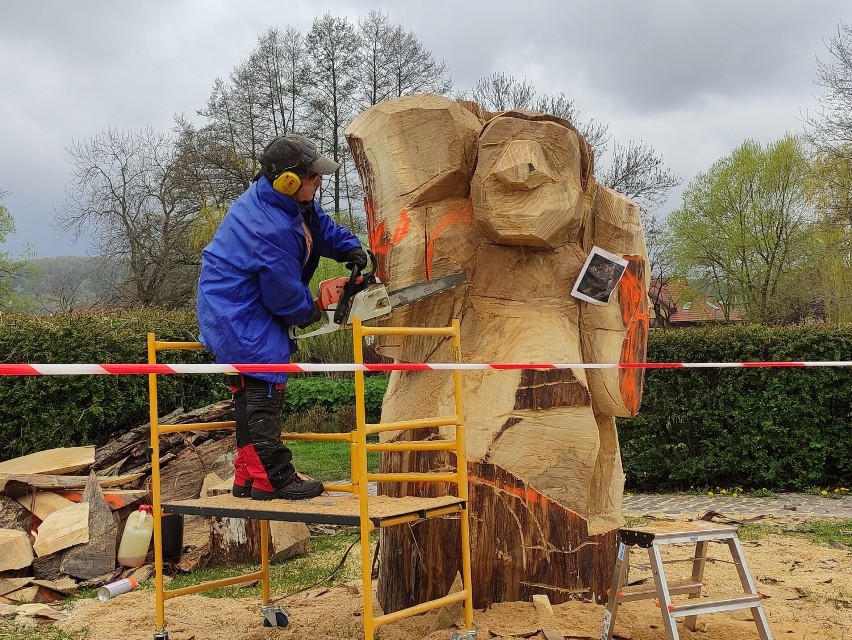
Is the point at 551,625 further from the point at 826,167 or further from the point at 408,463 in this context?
the point at 826,167

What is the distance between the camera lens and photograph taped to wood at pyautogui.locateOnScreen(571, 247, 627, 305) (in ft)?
13.2

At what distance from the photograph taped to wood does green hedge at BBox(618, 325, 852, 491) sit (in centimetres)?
553

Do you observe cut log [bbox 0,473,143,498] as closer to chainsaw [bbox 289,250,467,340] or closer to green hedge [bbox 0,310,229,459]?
green hedge [bbox 0,310,229,459]

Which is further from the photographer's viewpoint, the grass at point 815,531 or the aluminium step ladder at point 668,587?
Answer: the grass at point 815,531

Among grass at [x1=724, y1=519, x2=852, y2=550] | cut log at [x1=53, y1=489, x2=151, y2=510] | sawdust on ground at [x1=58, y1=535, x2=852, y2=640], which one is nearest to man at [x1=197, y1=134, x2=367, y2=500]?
sawdust on ground at [x1=58, y1=535, x2=852, y2=640]

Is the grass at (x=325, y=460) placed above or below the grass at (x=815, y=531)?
above

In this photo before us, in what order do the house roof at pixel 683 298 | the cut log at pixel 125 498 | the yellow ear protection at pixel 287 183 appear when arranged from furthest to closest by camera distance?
Result: 1. the house roof at pixel 683 298
2. the cut log at pixel 125 498
3. the yellow ear protection at pixel 287 183

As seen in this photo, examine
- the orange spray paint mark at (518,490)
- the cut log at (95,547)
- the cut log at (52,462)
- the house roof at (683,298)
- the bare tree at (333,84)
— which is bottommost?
the cut log at (95,547)

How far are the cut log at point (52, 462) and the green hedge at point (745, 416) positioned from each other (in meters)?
5.63

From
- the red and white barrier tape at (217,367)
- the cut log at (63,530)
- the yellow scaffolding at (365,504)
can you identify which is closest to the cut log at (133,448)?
the cut log at (63,530)

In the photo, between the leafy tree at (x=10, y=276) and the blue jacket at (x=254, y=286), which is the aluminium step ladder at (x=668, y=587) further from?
the leafy tree at (x=10, y=276)

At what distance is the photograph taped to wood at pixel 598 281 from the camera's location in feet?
13.2

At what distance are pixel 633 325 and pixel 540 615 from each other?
57.9 inches

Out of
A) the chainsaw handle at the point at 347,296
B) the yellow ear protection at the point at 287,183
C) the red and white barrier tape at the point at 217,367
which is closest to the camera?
the red and white barrier tape at the point at 217,367
